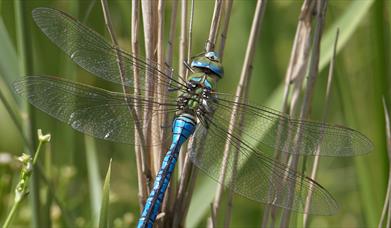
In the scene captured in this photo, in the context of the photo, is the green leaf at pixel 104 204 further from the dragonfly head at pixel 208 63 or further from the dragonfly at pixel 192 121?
the dragonfly head at pixel 208 63

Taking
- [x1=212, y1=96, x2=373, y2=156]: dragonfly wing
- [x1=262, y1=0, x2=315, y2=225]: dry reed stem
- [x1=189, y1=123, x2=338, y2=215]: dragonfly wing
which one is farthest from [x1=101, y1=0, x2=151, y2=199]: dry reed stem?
[x1=262, y1=0, x2=315, y2=225]: dry reed stem

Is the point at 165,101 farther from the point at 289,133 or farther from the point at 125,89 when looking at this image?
the point at 289,133

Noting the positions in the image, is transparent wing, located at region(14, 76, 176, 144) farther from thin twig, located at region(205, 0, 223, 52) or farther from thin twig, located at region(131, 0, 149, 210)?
thin twig, located at region(205, 0, 223, 52)

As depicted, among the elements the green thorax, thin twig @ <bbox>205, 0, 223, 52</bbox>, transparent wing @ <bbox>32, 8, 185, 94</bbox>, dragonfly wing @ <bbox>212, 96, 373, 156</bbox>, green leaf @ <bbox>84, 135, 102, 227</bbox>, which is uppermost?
thin twig @ <bbox>205, 0, 223, 52</bbox>

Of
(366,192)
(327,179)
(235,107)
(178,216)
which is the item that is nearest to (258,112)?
(235,107)

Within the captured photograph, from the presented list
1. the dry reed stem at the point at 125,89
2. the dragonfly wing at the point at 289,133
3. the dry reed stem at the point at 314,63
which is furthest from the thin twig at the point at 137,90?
the dry reed stem at the point at 314,63

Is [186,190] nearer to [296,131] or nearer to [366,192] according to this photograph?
[296,131]

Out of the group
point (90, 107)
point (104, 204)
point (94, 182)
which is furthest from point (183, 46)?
point (94, 182)
